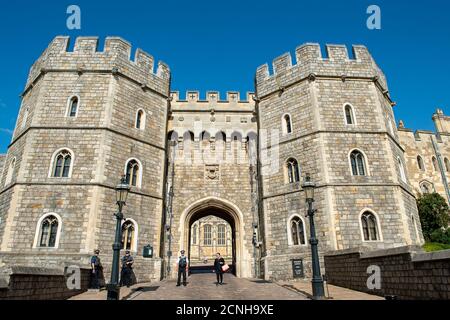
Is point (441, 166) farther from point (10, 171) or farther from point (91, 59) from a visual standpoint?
point (10, 171)

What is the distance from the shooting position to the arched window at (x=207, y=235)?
46631 mm

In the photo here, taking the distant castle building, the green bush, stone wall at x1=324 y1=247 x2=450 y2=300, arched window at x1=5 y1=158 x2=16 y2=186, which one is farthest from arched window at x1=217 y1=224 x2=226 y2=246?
stone wall at x1=324 y1=247 x2=450 y2=300

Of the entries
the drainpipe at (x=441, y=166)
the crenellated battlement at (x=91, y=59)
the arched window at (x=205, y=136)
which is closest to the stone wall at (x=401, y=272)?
the arched window at (x=205, y=136)

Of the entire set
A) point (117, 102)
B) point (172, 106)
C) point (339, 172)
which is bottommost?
point (339, 172)

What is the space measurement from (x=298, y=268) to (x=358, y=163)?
18.4ft

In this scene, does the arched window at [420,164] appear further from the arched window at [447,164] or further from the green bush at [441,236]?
the green bush at [441,236]

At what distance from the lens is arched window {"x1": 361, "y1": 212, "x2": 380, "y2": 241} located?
12789 millimetres

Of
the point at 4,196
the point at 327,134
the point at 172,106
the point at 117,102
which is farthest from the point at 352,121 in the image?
the point at 4,196

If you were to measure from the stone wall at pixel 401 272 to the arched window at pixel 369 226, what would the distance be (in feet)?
8.72

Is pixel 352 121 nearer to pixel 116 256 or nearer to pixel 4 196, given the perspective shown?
pixel 116 256

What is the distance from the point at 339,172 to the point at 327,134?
1925 mm

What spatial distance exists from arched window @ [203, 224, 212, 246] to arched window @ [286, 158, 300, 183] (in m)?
34.3

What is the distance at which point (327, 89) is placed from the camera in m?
15.3
